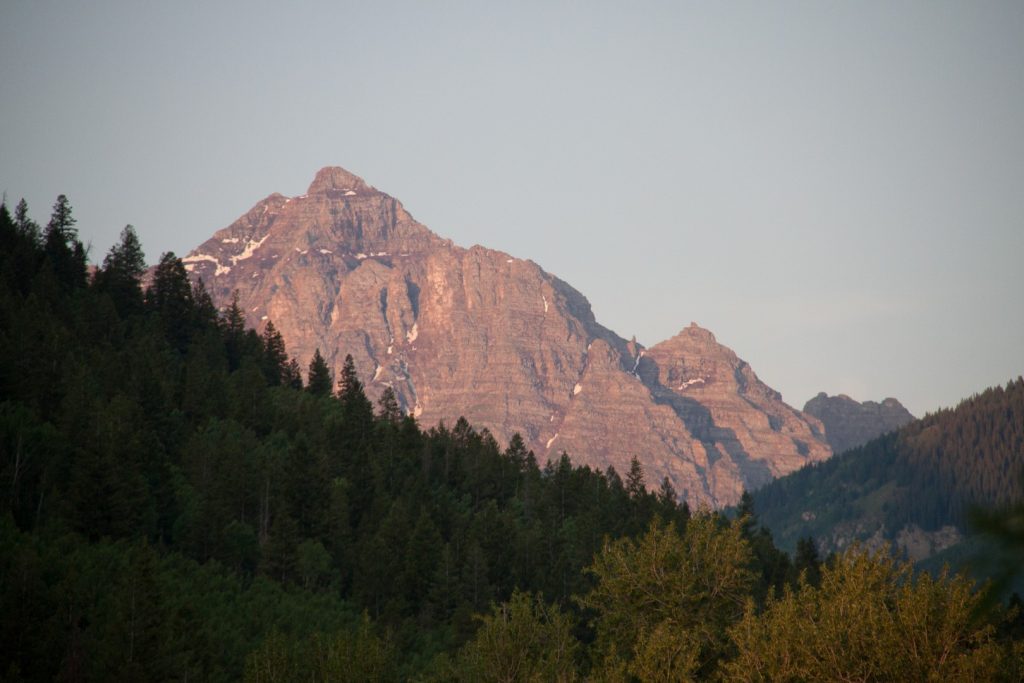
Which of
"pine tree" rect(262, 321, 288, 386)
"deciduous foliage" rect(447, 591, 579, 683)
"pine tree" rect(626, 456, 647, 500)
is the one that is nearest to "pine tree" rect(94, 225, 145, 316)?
"pine tree" rect(262, 321, 288, 386)

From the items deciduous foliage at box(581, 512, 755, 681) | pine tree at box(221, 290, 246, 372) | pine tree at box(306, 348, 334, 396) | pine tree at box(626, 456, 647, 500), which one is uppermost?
pine tree at box(221, 290, 246, 372)

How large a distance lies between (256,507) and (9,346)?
29.9 m

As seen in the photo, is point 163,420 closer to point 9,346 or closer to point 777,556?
point 9,346

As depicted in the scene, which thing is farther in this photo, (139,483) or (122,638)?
(139,483)

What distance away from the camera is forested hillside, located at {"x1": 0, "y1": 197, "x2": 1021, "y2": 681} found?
46.8m

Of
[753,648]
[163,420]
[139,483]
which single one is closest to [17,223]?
[163,420]

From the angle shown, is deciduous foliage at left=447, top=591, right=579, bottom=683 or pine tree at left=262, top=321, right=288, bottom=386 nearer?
deciduous foliage at left=447, top=591, right=579, bottom=683

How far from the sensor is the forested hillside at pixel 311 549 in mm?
46750

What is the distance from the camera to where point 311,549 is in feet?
394

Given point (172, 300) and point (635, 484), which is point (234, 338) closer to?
point (172, 300)

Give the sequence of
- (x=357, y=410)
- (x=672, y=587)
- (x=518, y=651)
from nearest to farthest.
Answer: (x=672, y=587) → (x=518, y=651) → (x=357, y=410)

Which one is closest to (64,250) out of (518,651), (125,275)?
(125,275)

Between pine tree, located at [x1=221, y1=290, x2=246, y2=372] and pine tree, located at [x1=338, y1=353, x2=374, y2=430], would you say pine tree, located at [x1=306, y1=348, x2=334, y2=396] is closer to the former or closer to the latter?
pine tree, located at [x1=338, y1=353, x2=374, y2=430]

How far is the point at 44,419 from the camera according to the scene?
11862 centimetres
